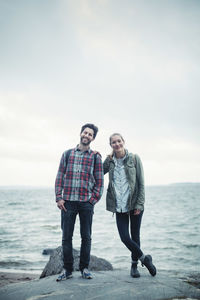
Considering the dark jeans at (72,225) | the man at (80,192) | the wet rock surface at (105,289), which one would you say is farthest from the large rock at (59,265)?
the dark jeans at (72,225)

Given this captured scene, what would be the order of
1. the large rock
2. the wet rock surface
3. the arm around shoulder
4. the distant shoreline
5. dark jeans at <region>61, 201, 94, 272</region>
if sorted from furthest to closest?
the distant shoreline < the large rock < the arm around shoulder < dark jeans at <region>61, 201, 94, 272</region> < the wet rock surface

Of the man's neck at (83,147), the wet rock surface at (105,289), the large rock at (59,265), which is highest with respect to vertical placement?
the man's neck at (83,147)

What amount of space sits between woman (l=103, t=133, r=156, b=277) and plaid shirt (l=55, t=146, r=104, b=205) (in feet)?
0.92

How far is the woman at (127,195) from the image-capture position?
14.6 ft

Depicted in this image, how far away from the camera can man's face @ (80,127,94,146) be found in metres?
4.66

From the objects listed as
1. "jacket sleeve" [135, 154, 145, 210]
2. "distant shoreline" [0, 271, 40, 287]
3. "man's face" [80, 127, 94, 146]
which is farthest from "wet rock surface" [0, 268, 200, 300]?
"distant shoreline" [0, 271, 40, 287]

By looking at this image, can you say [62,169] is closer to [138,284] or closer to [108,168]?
[108,168]

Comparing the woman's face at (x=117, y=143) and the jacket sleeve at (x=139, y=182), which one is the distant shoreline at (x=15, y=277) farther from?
the woman's face at (x=117, y=143)

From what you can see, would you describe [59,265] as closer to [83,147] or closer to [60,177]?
[60,177]

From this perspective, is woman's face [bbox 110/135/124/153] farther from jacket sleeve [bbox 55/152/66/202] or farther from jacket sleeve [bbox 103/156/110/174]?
jacket sleeve [bbox 55/152/66/202]

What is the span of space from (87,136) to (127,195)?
1365 mm

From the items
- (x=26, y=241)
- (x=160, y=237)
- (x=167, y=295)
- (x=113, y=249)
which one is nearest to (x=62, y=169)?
(x=167, y=295)

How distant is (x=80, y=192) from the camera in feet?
14.4

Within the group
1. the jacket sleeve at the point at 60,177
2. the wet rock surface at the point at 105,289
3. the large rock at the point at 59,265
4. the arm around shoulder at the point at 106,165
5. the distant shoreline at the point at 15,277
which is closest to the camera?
the wet rock surface at the point at 105,289
